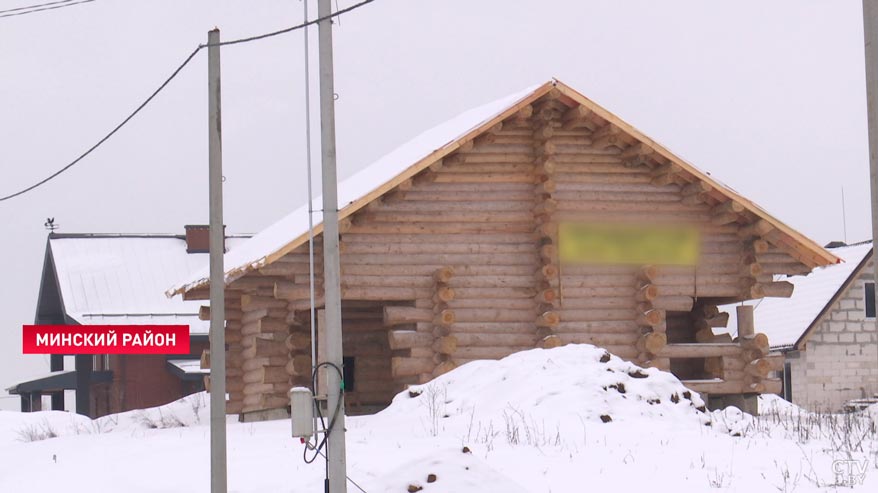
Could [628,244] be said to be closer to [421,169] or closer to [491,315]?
[491,315]

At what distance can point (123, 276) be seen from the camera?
45469 mm

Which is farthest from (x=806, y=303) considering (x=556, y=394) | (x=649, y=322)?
(x=556, y=394)

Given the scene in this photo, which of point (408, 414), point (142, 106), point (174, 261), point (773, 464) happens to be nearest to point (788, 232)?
point (408, 414)

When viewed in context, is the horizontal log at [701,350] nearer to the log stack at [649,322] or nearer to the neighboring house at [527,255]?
the neighboring house at [527,255]

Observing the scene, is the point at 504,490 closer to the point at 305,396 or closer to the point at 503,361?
the point at 305,396

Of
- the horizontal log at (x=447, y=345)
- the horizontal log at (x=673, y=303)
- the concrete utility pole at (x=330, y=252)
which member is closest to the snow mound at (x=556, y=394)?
the horizontal log at (x=447, y=345)

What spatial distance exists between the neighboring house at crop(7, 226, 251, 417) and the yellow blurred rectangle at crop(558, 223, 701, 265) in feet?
66.8

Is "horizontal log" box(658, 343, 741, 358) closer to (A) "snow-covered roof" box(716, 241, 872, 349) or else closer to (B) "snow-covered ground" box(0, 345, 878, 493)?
(B) "snow-covered ground" box(0, 345, 878, 493)

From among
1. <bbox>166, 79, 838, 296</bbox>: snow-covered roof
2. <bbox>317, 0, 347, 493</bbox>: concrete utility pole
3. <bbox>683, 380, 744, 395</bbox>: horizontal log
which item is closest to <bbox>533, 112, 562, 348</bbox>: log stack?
<bbox>166, 79, 838, 296</bbox>: snow-covered roof

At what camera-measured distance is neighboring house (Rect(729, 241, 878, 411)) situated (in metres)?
36.9

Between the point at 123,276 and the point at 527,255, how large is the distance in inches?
954

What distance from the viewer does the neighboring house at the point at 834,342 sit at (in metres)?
36.9

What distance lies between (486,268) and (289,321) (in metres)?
3.65

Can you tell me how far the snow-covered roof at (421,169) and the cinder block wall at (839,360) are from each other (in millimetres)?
12451
